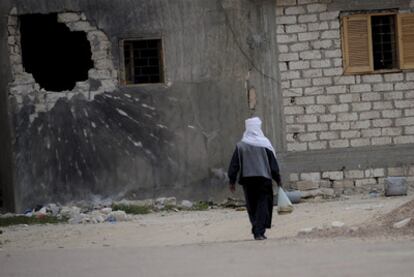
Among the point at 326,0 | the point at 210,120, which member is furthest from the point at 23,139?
the point at 326,0

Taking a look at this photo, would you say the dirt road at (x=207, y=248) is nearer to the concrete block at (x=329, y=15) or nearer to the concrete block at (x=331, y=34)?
the concrete block at (x=331, y=34)

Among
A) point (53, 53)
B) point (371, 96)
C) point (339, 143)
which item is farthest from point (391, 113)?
point (53, 53)

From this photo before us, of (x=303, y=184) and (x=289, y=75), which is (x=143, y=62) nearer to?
(x=289, y=75)

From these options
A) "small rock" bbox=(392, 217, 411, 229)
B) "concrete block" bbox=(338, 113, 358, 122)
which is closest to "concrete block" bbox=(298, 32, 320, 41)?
"concrete block" bbox=(338, 113, 358, 122)

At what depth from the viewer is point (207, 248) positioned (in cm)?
1077

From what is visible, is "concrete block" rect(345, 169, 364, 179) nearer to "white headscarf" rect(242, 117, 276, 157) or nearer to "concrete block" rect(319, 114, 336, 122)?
"concrete block" rect(319, 114, 336, 122)

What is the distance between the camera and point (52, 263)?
10.4 m

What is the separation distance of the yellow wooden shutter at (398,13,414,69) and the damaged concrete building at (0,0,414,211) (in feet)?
0.07

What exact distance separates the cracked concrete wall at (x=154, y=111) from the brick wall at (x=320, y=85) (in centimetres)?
22

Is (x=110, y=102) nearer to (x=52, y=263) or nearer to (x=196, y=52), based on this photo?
(x=196, y=52)

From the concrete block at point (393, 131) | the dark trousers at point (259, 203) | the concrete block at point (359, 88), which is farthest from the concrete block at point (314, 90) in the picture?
the dark trousers at point (259, 203)

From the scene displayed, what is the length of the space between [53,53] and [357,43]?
5.12 metres

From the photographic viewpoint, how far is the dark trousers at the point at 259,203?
11.7 m

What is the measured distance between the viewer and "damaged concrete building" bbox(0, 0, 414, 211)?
54.9 ft
